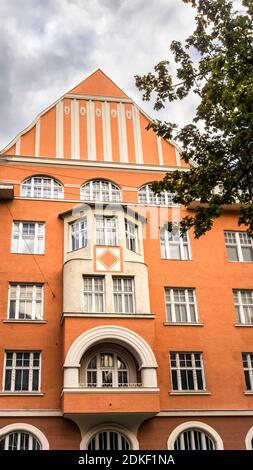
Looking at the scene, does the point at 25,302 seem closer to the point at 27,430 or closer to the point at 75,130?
the point at 27,430

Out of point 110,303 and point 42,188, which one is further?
point 42,188

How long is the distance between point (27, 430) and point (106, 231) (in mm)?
9499

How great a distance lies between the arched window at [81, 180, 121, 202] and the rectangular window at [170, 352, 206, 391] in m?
8.53

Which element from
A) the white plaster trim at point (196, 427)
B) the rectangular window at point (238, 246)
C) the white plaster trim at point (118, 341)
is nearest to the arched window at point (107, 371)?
the white plaster trim at point (118, 341)

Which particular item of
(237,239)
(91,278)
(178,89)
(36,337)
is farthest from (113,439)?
(178,89)

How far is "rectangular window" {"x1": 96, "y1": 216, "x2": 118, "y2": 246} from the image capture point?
25.5 metres

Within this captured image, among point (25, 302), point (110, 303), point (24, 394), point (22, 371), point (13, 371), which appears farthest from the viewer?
point (25, 302)

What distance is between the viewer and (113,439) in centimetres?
2230

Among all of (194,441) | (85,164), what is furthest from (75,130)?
(194,441)

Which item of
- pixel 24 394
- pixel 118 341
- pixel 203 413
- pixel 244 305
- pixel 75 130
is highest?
pixel 75 130

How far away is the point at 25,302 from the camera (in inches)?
959

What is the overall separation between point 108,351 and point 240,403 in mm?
6306

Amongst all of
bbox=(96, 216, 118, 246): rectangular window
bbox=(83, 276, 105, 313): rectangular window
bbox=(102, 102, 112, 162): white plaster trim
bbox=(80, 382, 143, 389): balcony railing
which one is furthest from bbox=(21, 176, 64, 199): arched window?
bbox=(80, 382, 143, 389): balcony railing

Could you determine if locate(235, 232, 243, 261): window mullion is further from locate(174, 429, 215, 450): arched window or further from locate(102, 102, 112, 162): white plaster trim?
locate(174, 429, 215, 450): arched window
